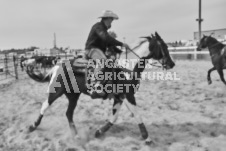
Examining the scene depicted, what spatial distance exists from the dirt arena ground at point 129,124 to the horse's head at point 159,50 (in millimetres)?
Result: 1207

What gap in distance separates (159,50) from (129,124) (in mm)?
A: 1551

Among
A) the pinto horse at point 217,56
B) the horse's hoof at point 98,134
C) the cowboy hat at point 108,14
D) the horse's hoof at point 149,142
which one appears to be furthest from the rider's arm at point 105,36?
the pinto horse at point 217,56

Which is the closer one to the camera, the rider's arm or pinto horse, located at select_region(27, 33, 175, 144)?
the rider's arm

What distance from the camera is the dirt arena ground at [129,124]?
388 cm

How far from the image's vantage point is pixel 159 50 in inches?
174

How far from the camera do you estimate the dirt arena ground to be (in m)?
3.88

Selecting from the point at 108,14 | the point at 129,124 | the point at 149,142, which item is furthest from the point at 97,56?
the point at 149,142

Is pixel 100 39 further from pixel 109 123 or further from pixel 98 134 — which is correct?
pixel 98 134

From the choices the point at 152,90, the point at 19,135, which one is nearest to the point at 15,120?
the point at 19,135

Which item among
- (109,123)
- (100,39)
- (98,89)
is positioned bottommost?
(109,123)

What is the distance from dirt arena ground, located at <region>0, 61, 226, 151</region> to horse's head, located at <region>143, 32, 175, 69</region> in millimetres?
1207

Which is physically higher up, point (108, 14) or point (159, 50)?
point (108, 14)

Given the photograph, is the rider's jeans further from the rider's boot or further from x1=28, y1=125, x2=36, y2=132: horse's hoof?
x1=28, y1=125, x2=36, y2=132: horse's hoof

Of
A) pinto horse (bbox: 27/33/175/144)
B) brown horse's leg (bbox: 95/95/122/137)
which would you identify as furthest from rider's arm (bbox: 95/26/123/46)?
brown horse's leg (bbox: 95/95/122/137)
